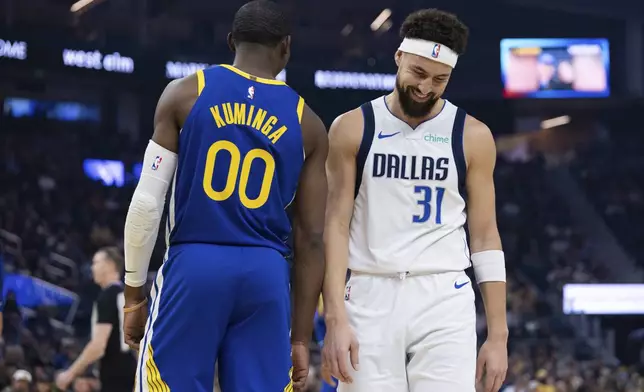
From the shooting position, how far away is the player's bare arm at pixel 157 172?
3.64m

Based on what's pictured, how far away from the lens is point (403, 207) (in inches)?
164

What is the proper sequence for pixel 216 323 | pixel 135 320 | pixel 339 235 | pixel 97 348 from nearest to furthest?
pixel 216 323
pixel 135 320
pixel 339 235
pixel 97 348

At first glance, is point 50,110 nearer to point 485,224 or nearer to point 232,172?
point 485,224

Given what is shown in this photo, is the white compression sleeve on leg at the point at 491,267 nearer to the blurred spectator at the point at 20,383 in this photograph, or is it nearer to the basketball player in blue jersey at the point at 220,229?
the basketball player in blue jersey at the point at 220,229

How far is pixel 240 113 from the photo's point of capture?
143 inches

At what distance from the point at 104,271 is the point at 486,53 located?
20.1 metres

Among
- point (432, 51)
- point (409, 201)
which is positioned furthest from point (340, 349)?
point (432, 51)

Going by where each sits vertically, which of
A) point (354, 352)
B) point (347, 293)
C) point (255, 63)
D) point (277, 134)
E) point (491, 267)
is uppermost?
point (255, 63)

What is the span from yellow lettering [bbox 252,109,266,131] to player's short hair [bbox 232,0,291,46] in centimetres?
30

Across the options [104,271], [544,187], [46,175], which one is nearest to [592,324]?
[544,187]

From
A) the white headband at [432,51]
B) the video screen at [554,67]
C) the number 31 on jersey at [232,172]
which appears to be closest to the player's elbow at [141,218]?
the number 31 on jersey at [232,172]

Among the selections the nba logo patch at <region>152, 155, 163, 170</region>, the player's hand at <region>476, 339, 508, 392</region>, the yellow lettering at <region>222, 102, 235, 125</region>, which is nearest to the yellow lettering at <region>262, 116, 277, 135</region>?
the yellow lettering at <region>222, 102, 235, 125</region>

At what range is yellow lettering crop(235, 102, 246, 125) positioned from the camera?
143 inches

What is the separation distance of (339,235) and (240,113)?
0.76 metres
